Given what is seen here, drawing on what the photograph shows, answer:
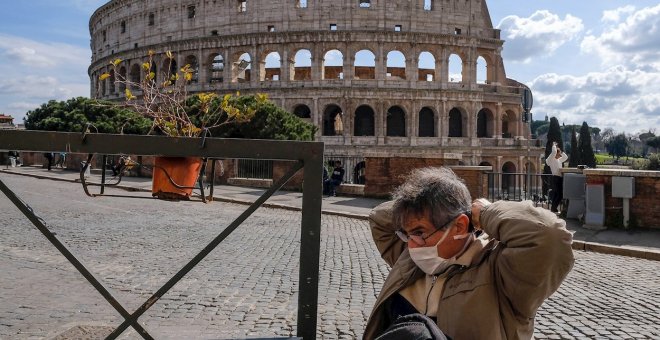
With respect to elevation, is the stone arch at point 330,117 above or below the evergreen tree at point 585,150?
above

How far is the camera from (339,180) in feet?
64.8

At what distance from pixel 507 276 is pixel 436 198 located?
361 millimetres

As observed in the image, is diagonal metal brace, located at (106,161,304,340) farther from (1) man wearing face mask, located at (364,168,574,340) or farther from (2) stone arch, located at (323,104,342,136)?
(2) stone arch, located at (323,104,342,136)

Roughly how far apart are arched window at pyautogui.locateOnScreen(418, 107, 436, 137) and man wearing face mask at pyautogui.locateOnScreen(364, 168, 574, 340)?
39.0 metres

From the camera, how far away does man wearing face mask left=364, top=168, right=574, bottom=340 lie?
1.87 m

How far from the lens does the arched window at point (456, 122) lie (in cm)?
4119

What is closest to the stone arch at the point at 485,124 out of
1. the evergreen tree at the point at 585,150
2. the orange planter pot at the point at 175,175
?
the evergreen tree at the point at 585,150

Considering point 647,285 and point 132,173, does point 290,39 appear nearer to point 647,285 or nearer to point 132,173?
point 132,173

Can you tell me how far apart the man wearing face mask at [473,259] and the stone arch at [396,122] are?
127 feet

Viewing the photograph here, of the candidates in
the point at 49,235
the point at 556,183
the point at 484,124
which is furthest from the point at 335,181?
the point at 484,124

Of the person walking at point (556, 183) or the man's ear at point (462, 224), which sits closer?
the man's ear at point (462, 224)

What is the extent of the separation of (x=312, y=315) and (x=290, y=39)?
3788 cm

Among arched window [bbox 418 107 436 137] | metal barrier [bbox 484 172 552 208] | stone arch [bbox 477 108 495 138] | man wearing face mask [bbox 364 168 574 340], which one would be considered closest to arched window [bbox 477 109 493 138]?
stone arch [bbox 477 108 495 138]

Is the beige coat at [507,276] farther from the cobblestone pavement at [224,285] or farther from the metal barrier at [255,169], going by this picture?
the metal barrier at [255,169]
